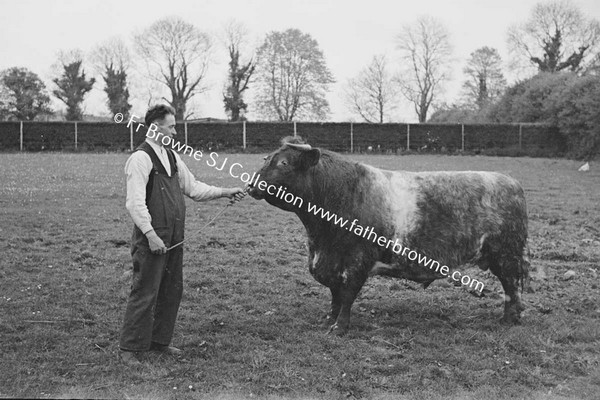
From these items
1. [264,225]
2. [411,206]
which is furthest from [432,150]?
[411,206]

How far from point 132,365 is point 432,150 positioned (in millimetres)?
36365

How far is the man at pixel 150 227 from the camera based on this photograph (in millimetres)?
6227

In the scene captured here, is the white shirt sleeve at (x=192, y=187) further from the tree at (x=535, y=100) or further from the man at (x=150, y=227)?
the tree at (x=535, y=100)

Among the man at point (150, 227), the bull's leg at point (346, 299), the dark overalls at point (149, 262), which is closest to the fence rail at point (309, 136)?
the bull's leg at point (346, 299)

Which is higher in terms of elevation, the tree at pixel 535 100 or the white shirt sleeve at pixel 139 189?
the tree at pixel 535 100

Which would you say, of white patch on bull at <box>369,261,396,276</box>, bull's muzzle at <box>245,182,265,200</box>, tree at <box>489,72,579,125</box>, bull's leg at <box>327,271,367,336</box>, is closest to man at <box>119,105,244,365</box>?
bull's muzzle at <box>245,182,265,200</box>

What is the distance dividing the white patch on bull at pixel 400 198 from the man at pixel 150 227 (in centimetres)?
262

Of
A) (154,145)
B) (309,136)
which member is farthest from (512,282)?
(309,136)

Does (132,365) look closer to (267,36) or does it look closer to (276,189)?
(276,189)

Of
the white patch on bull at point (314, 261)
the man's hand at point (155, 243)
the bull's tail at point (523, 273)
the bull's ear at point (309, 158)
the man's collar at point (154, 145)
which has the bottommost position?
the bull's tail at point (523, 273)

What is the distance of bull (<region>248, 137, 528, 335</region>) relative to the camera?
24.5ft

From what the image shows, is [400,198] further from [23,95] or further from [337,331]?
[23,95]

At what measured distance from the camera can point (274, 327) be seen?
7625 millimetres

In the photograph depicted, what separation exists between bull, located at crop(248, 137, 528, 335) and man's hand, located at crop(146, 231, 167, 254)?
53.2 inches
